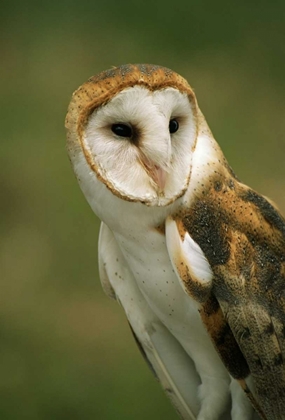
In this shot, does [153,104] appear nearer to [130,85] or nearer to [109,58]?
[130,85]

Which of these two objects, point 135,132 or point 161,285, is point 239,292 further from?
point 135,132

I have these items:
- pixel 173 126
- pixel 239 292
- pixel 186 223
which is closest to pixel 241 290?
pixel 239 292

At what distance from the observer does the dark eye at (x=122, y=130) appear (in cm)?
114

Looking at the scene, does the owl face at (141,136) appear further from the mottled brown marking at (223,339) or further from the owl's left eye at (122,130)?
the mottled brown marking at (223,339)

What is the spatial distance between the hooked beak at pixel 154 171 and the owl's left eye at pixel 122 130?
40 mm

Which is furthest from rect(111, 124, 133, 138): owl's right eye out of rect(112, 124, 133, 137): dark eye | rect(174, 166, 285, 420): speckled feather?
rect(174, 166, 285, 420): speckled feather

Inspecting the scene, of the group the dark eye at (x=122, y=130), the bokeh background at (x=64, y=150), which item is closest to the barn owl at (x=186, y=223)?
the dark eye at (x=122, y=130)

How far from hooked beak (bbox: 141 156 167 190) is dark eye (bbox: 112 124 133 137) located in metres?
0.04

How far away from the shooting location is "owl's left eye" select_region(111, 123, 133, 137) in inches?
44.8

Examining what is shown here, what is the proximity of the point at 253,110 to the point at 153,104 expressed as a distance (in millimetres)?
830

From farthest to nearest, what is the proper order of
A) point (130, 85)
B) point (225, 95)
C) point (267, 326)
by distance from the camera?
point (225, 95)
point (267, 326)
point (130, 85)

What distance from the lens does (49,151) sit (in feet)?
6.36

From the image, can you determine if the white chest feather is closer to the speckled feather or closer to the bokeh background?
the speckled feather

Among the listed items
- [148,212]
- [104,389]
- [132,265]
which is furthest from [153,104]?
[104,389]
